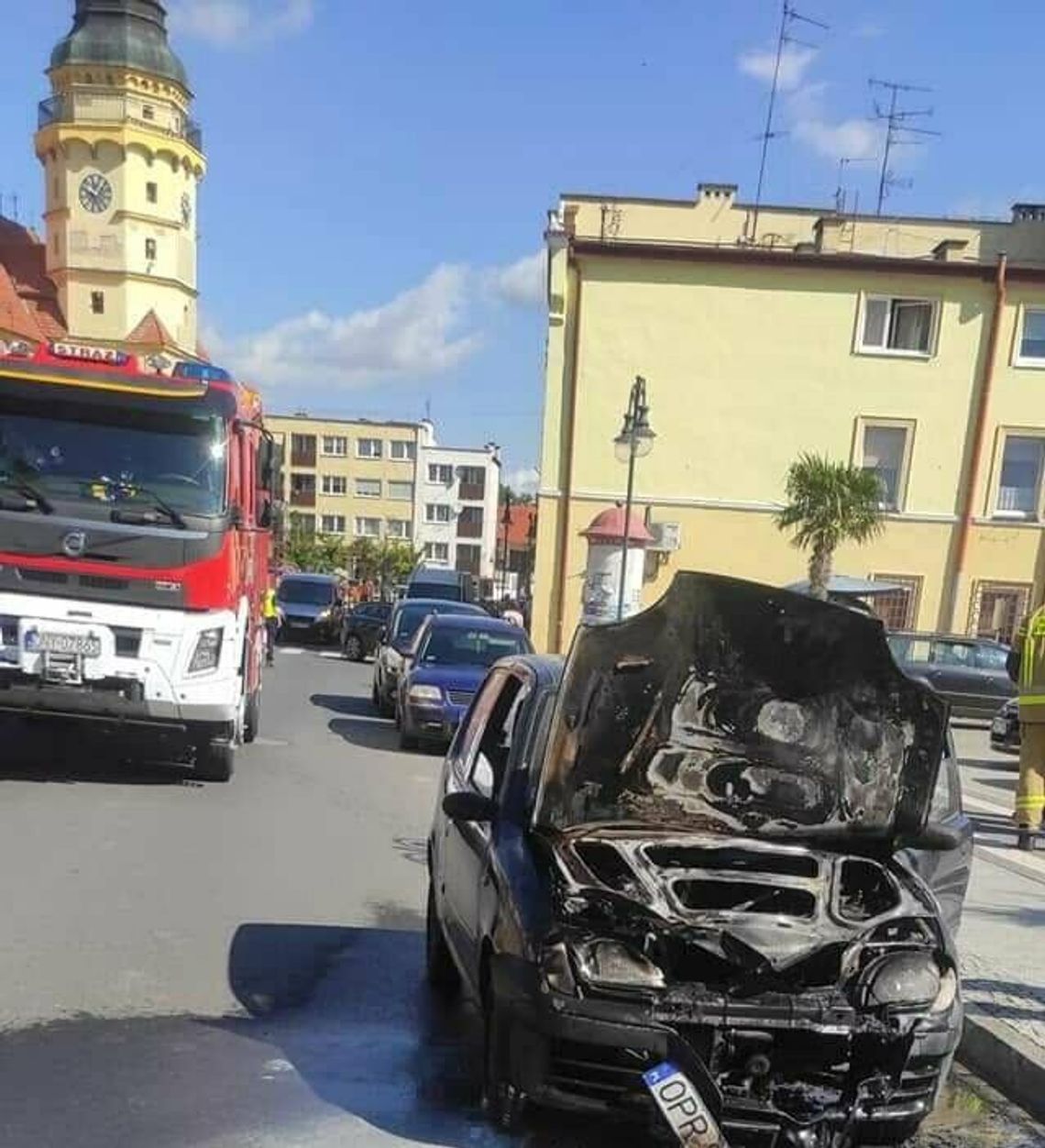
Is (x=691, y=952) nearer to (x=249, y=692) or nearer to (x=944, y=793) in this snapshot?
(x=944, y=793)

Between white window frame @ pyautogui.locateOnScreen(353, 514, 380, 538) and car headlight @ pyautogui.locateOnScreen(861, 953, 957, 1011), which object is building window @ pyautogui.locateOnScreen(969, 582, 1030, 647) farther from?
white window frame @ pyautogui.locateOnScreen(353, 514, 380, 538)

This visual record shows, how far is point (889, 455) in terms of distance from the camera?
2859cm

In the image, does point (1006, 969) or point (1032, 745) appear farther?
point (1032, 745)

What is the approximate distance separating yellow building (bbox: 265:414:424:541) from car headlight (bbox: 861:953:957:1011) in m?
89.6

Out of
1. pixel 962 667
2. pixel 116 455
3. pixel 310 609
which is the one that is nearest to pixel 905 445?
pixel 962 667

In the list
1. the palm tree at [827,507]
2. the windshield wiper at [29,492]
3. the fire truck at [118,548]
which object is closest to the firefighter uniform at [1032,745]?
the fire truck at [118,548]

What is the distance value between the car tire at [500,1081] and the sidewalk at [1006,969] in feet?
6.92

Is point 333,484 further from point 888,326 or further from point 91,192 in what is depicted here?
point 888,326

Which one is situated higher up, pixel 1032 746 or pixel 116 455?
pixel 116 455

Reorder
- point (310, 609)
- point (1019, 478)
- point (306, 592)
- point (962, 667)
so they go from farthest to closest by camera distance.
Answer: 1. point (306, 592)
2. point (310, 609)
3. point (1019, 478)
4. point (962, 667)

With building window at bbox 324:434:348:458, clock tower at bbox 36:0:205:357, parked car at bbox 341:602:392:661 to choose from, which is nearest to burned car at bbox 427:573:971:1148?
parked car at bbox 341:602:392:661

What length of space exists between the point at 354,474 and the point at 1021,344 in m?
70.9

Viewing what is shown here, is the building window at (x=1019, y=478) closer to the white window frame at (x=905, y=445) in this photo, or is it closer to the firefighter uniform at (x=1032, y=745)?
the white window frame at (x=905, y=445)

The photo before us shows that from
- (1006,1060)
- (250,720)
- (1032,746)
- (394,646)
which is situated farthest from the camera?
(394,646)
